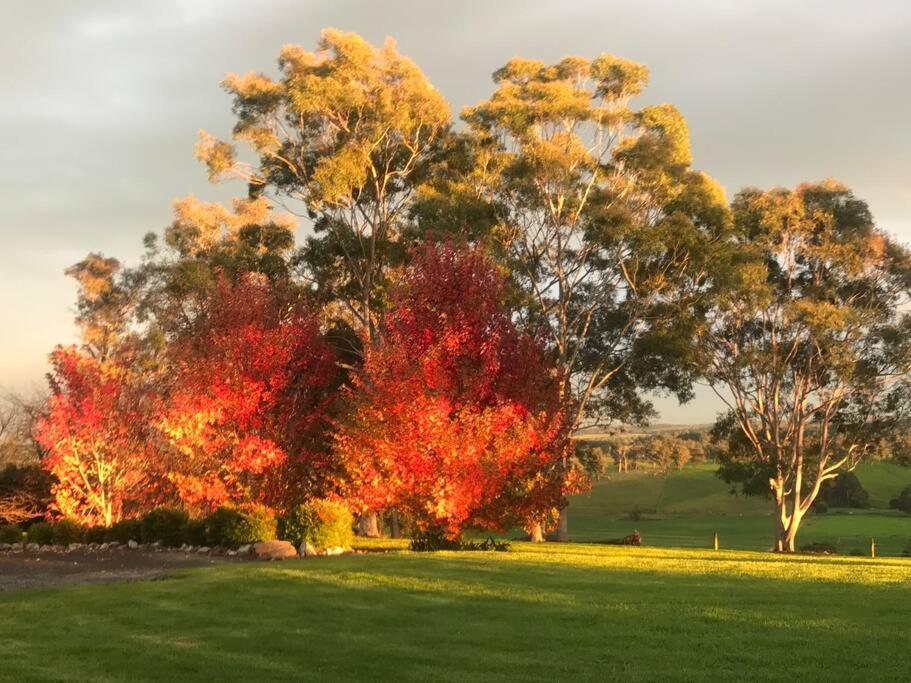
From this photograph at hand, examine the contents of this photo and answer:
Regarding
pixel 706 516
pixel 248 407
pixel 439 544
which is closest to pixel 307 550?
pixel 439 544

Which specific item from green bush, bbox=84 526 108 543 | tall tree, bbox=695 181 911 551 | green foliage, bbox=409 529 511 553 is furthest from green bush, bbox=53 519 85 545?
tall tree, bbox=695 181 911 551

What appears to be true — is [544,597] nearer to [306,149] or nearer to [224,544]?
[224,544]

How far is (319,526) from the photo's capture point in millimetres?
24047

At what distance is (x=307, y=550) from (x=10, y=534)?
13885mm

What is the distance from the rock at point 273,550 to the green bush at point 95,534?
770 centimetres

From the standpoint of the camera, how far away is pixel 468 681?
912 centimetres

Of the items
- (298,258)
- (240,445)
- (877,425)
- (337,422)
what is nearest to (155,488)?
(240,445)

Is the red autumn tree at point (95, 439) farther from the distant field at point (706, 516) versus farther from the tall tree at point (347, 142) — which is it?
the distant field at point (706, 516)

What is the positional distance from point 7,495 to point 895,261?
1507 inches

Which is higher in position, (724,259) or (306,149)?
(306,149)

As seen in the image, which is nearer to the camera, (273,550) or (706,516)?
(273,550)

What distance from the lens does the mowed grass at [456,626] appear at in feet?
32.1

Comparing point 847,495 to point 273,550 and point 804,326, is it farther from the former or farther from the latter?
point 273,550

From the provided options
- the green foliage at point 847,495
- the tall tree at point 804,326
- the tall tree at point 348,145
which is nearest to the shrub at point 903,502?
the green foliage at point 847,495
